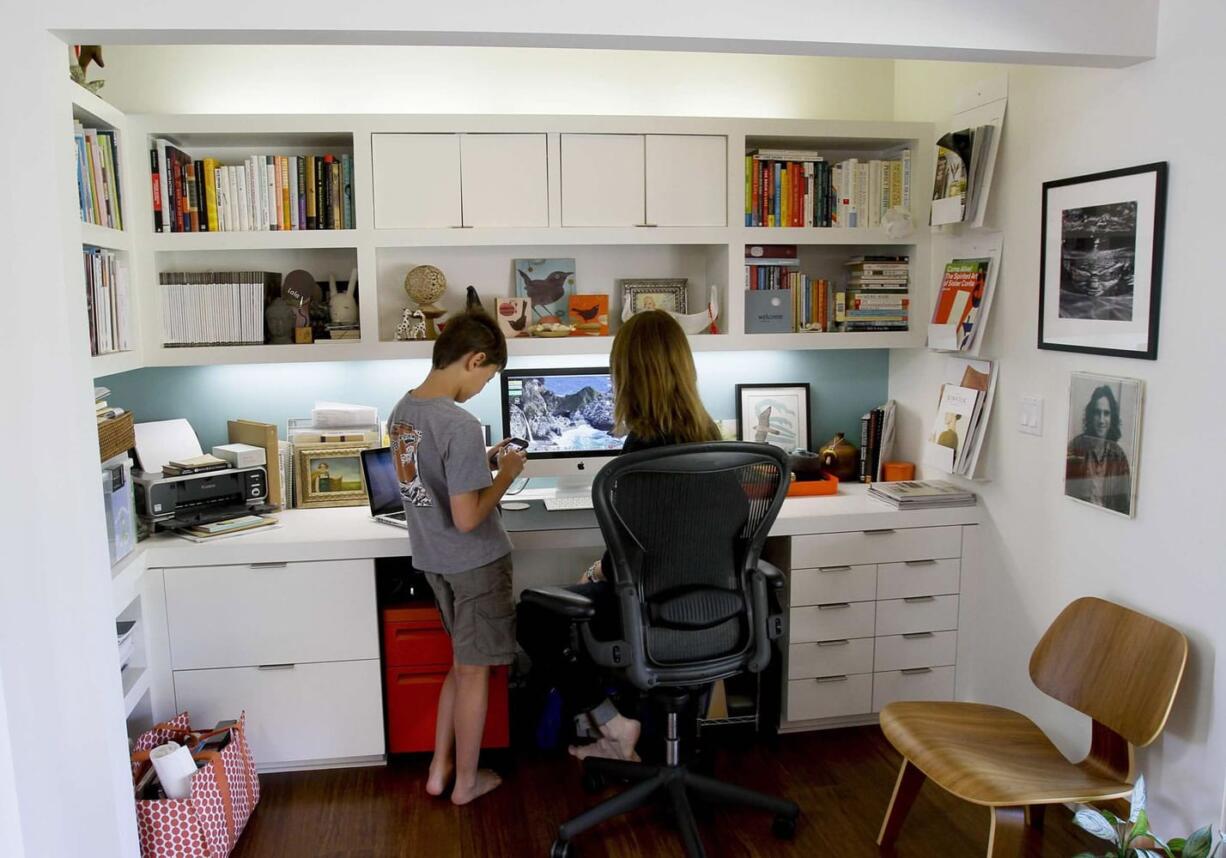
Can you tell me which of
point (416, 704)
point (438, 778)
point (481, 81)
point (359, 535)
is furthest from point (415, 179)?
point (438, 778)

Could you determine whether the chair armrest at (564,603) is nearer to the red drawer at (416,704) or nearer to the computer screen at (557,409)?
the red drawer at (416,704)

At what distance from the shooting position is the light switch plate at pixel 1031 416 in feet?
9.10

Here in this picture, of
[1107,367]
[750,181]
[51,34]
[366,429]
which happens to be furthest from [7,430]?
[1107,367]

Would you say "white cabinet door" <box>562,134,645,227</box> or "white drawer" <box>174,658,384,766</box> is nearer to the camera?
"white drawer" <box>174,658,384,766</box>

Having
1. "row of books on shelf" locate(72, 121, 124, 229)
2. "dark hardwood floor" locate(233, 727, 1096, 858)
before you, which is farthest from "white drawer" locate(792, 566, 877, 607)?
"row of books on shelf" locate(72, 121, 124, 229)

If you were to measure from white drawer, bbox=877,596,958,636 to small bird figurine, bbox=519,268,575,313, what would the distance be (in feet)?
5.00

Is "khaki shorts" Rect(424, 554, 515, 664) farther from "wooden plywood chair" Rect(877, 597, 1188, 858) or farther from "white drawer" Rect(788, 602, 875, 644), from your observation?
"wooden plywood chair" Rect(877, 597, 1188, 858)

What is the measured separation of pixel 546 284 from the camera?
130 inches

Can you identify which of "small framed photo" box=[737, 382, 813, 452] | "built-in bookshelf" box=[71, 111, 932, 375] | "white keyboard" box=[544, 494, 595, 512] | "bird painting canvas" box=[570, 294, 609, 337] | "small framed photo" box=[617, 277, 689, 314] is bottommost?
"white keyboard" box=[544, 494, 595, 512]

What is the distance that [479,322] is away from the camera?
2525 mm

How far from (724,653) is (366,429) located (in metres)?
1.53

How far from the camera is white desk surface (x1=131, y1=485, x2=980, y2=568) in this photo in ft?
9.05

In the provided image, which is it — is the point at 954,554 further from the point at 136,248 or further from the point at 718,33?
the point at 136,248

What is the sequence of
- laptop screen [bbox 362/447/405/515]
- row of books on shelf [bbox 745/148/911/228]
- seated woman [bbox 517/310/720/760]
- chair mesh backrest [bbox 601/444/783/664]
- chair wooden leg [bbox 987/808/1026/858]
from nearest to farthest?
chair wooden leg [bbox 987/808/1026/858] < chair mesh backrest [bbox 601/444/783/664] < seated woman [bbox 517/310/720/760] < laptop screen [bbox 362/447/405/515] < row of books on shelf [bbox 745/148/911/228]
